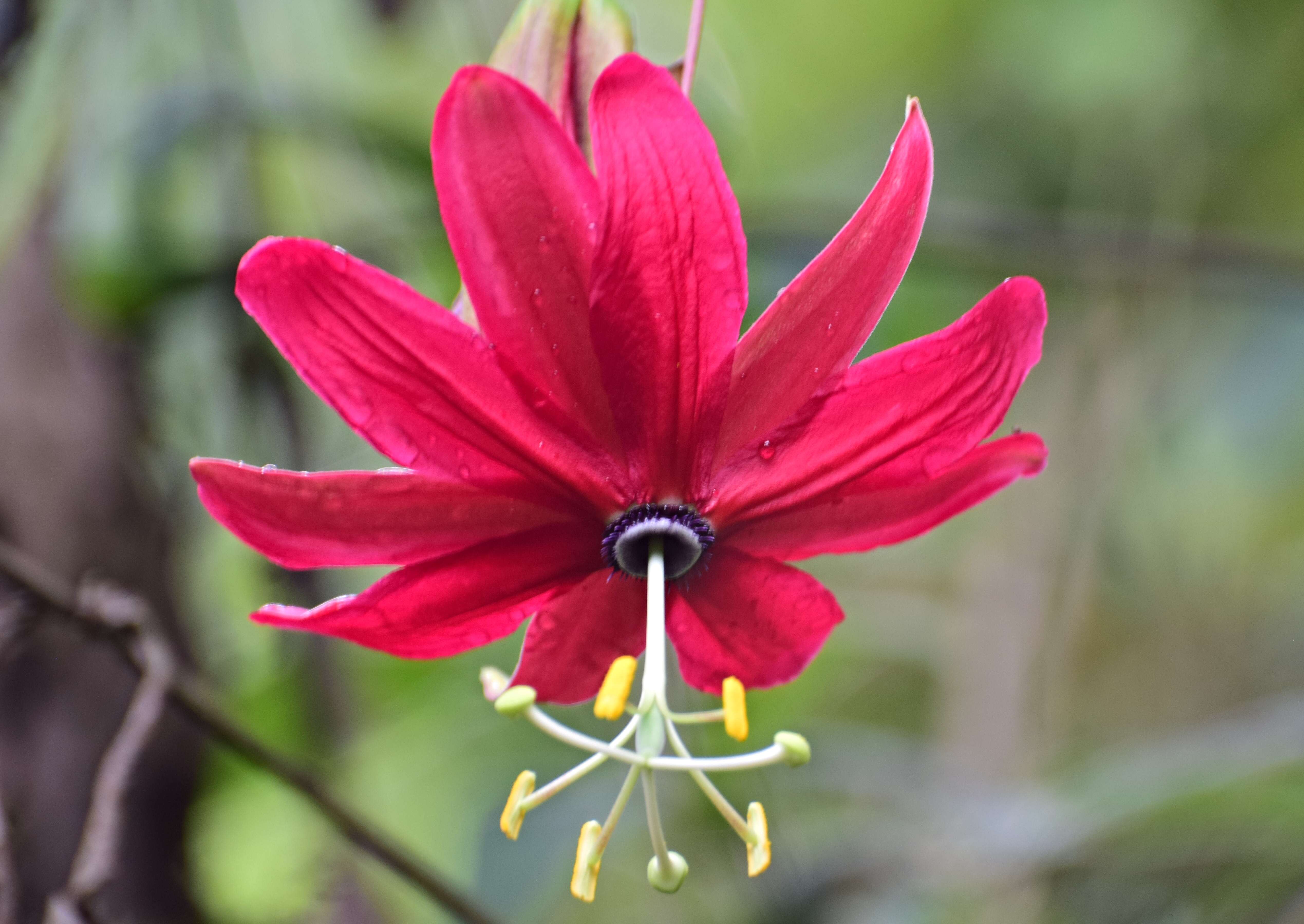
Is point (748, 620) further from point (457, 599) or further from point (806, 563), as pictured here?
point (806, 563)

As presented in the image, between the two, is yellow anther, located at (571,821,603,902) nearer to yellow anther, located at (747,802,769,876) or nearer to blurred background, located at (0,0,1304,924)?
yellow anther, located at (747,802,769,876)

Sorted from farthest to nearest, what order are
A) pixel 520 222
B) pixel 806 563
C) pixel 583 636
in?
pixel 806 563 → pixel 583 636 → pixel 520 222

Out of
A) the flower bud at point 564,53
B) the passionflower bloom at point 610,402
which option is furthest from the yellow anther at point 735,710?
the flower bud at point 564,53

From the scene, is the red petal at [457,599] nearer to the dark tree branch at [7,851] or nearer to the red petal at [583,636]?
the red petal at [583,636]

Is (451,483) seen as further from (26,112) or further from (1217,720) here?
(1217,720)

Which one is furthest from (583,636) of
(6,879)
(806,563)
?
(806,563)

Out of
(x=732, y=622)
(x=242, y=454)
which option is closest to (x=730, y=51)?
(x=242, y=454)
